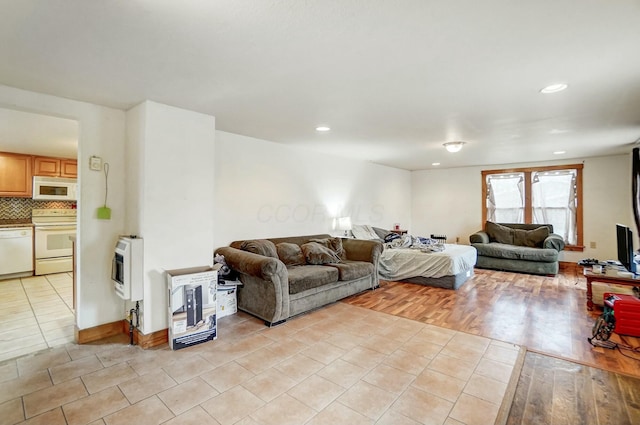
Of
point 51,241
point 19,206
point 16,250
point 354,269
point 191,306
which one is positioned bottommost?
point 191,306

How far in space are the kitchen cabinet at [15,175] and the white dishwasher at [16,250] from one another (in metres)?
0.69

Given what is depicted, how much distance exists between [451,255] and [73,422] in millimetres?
4572

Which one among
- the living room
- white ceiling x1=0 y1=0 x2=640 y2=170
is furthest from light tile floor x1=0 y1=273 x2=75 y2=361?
white ceiling x1=0 y1=0 x2=640 y2=170

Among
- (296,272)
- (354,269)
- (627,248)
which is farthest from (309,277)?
(627,248)

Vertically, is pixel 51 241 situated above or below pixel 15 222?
below

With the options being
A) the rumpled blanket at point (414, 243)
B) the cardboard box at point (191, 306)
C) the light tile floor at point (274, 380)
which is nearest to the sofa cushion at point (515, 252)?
the rumpled blanket at point (414, 243)

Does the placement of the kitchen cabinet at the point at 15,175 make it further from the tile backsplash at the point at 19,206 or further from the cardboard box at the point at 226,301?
the cardboard box at the point at 226,301

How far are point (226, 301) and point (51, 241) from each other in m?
4.31

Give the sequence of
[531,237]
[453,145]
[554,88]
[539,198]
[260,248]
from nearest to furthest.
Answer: [554,88]
[260,248]
[453,145]
[531,237]
[539,198]

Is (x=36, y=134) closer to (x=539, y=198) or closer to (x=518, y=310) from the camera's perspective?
(x=518, y=310)

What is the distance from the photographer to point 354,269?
404 centimetres

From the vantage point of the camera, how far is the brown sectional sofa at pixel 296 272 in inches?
123

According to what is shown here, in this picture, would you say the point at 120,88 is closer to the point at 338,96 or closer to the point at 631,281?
the point at 338,96

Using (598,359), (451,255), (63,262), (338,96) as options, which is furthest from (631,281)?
(63,262)
